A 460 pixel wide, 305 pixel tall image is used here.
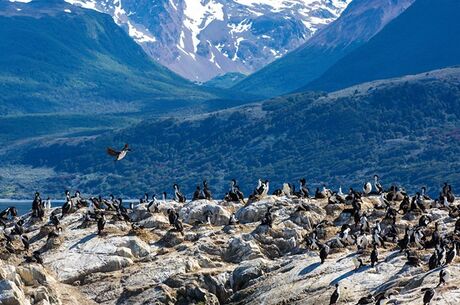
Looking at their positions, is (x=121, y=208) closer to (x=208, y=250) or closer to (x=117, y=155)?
(x=208, y=250)

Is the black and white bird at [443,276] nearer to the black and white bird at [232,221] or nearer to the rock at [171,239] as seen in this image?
the rock at [171,239]

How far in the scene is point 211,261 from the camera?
8175cm

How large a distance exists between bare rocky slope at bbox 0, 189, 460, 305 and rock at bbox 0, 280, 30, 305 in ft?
0.25

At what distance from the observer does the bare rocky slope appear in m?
70.9

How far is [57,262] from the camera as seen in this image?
8250 centimetres

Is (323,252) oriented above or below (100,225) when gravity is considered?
below

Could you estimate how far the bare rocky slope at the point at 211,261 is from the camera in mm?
70938

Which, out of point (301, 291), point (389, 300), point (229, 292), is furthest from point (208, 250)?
point (389, 300)

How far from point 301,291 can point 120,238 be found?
17.1 metres

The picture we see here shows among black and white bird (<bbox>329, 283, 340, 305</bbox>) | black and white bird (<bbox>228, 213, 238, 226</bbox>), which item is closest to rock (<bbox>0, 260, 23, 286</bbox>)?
black and white bird (<bbox>228, 213, 238, 226</bbox>)

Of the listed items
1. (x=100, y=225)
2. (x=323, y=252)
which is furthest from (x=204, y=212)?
(x=323, y=252)

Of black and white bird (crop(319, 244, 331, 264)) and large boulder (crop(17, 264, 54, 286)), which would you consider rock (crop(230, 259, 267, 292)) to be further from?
large boulder (crop(17, 264, 54, 286))

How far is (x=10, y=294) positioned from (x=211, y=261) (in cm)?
1658

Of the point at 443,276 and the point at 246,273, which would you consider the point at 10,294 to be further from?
the point at 443,276
